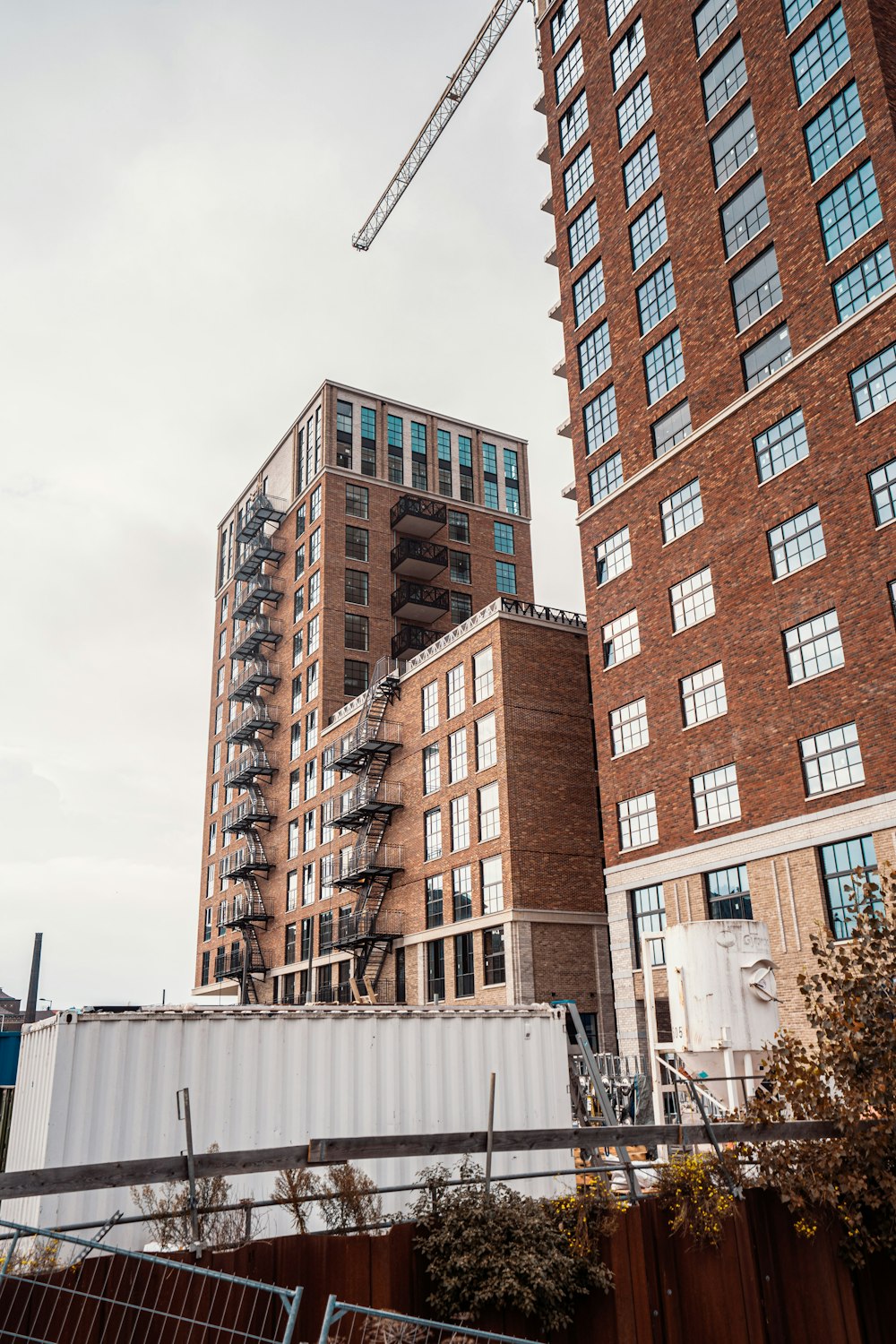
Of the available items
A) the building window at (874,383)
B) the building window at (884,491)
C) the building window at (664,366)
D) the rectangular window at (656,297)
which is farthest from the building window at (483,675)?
the building window at (874,383)

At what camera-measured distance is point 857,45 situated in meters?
33.0

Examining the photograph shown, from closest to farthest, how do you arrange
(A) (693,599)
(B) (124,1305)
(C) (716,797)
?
(B) (124,1305) < (C) (716,797) < (A) (693,599)

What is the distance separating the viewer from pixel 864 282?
106 feet

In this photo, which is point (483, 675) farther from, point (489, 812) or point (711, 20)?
point (711, 20)

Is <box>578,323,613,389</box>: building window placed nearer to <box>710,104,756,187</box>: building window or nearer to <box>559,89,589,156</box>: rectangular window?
<box>710,104,756,187</box>: building window

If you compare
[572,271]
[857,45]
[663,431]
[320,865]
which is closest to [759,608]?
[663,431]

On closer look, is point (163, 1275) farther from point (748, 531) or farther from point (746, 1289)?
point (748, 531)

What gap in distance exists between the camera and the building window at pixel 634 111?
141 ft

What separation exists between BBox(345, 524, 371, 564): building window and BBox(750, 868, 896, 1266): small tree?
5983 cm

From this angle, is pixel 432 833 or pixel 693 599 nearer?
pixel 693 599

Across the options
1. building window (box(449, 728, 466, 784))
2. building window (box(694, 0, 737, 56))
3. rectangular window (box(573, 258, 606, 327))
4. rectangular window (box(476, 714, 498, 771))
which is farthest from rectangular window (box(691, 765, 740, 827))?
building window (box(694, 0, 737, 56))

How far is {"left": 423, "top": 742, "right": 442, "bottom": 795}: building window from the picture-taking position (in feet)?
171

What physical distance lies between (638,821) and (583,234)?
26021 millimetres

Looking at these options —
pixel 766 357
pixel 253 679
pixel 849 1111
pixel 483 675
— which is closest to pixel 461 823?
pixel 483 675
